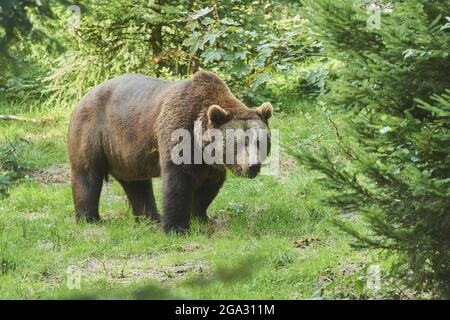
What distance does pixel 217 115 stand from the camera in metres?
9.07

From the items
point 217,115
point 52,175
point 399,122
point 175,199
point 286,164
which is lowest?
point 52,175

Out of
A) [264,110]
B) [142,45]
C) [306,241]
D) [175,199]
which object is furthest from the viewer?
[142,45]

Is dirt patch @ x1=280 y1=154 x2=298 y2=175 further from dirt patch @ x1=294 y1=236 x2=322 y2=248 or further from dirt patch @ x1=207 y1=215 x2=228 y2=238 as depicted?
dirt patch @ x1=294 y1=236 x2=322 y2=248

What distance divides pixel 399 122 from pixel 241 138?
11.4 feet

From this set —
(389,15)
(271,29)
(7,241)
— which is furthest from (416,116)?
(271,29)

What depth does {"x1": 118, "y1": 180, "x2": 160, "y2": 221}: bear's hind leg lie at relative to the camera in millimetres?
10039

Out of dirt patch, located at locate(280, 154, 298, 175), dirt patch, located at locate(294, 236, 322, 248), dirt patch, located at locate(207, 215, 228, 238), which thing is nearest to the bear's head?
dirt patch, located at locate(207, 215, 228, 238)

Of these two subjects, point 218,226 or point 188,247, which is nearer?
point 188,247

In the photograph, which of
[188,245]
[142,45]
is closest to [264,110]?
[188,245]

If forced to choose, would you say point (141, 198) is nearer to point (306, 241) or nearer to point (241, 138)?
point (241, 138)

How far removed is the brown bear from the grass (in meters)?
0.32

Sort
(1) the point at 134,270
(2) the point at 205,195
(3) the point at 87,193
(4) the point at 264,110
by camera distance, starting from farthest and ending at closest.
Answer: (3) the point at 87,193 → (2) the point at 205,195 → (4) the point at 264,110 → (1) the point at 134,270

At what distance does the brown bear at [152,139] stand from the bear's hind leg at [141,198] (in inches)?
0.5

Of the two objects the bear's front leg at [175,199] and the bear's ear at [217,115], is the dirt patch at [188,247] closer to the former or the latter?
the bear's front leg at [175,199]
